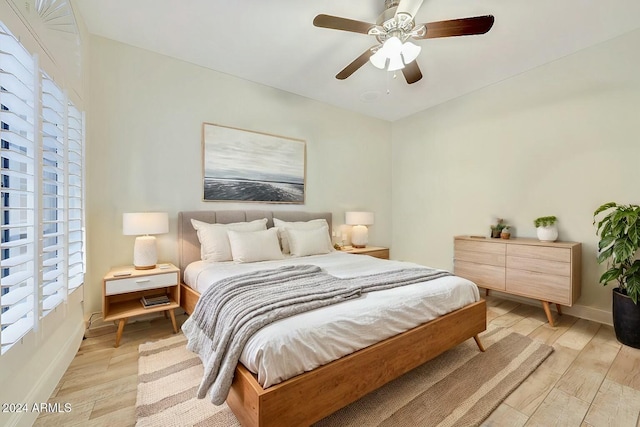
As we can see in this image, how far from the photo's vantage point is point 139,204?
276cm

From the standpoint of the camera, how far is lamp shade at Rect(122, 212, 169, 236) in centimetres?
239

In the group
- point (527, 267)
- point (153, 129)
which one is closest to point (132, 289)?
point (153, 129)

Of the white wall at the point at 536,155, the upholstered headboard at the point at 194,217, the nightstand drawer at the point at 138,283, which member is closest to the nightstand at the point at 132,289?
the nightstand drawer at the point at 138,283

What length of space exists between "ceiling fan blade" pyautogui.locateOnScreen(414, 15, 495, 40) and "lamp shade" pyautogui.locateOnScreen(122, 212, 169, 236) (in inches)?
108

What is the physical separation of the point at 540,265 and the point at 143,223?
3955 mm

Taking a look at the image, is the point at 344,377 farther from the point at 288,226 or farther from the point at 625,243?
the point at 625,243

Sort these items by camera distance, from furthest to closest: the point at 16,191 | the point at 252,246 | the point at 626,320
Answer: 1. the point at 252,246
2. the point at 626,320
3. the point at 16,191

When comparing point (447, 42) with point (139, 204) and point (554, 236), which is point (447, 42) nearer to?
point (554, 236)

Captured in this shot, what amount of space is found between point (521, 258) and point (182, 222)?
12.2ft

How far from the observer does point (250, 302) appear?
5.05 ft

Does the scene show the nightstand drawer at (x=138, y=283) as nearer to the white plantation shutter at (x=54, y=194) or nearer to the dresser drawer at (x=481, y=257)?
the white plantation shutter at (x=54, y=194)

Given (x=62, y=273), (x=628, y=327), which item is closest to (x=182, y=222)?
(x=62, y=273)

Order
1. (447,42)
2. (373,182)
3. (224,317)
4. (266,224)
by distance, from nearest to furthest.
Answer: (224,317)
(447,42)
(266,224)
(373,182)

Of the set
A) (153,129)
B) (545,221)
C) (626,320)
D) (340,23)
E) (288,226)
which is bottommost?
(626,320)
